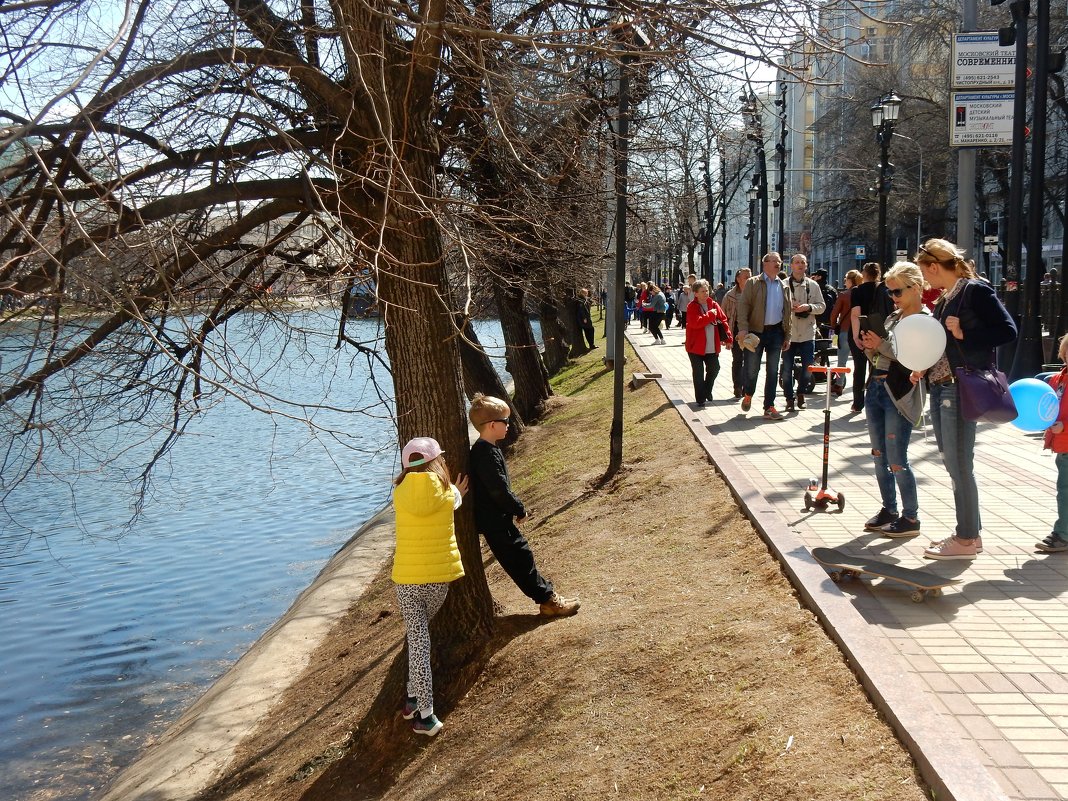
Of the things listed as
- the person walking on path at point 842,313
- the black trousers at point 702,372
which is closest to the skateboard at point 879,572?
the person walking on path at point 842,313

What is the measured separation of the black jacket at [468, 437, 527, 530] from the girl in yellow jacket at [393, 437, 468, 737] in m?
0.48

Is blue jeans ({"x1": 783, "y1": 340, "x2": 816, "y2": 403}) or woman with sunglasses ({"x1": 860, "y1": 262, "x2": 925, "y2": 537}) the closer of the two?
woman with sunglasses ({"x1": 860, "y1": 262, "x2": 925, "y2": 537})

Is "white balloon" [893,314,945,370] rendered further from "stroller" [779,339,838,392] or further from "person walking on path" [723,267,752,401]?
"stroller" [779,339,838,392]

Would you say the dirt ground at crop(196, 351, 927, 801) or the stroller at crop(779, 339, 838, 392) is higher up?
the stroller at crop(779, 339, 838, 392)

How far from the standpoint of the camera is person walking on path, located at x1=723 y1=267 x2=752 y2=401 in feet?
44.7

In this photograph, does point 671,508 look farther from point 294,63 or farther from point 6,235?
point 6,235

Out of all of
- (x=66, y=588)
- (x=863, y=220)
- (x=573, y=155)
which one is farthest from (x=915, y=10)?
(x=66, y=588)

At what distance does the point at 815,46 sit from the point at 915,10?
92.9 feet

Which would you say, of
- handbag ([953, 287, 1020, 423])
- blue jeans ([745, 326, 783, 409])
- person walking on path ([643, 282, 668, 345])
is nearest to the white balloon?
handbag ([953, 287, 1020, 423])

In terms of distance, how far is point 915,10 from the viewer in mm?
31172

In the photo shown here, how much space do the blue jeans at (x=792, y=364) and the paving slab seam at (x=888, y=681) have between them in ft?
19.9

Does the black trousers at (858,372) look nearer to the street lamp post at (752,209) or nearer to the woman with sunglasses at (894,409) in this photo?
the woman with sunglasses at (894,409)

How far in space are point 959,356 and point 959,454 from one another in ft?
2.00

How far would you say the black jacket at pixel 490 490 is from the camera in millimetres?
6578
